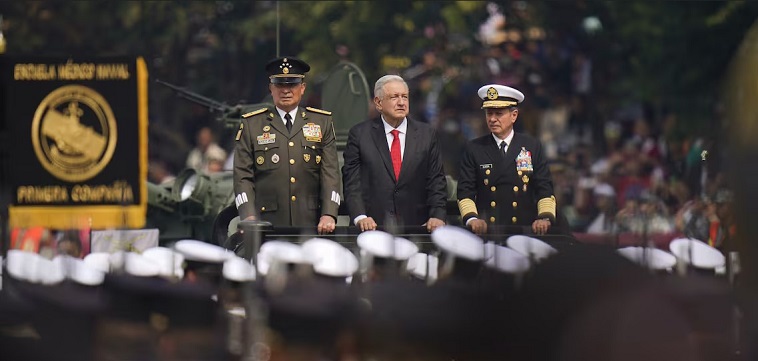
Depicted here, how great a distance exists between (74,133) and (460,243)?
4947 millimetres

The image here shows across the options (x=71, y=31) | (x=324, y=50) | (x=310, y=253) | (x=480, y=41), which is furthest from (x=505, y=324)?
(x=71, y=31)

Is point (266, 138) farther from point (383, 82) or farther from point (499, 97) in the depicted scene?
point (499, 97)

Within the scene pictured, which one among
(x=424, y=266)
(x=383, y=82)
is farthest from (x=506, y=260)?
(x=383, y=82)

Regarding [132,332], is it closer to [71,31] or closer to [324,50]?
[324,50]

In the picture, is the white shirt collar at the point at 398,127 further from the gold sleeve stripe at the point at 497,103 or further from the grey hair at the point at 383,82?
the gold sleeve stripe at the point at 497,103

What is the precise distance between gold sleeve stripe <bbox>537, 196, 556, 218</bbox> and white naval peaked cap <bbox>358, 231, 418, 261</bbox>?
271cm

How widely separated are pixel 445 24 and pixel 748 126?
50.0 feet

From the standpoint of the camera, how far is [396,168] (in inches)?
442

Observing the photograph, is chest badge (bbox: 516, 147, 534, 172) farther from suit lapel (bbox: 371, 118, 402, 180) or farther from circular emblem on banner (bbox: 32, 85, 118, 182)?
circular emblem on banner (bbox: 32, 85, 118, 182)

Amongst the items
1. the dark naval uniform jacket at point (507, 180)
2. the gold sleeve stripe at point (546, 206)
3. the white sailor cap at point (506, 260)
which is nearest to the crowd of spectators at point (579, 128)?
the gold sleeve stripe at point (546, 206)

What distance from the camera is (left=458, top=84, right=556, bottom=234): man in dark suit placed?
36.4 feet

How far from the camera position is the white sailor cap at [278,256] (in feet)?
25.9

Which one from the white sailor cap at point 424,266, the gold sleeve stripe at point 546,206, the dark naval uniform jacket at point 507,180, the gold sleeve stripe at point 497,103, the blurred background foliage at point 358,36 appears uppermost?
the blurred background foliage at point 358,36

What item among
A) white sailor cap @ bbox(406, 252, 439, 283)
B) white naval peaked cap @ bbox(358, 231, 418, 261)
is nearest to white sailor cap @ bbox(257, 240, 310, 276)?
white naval peaked cap @ bbox(358, 231, 418, 261)
